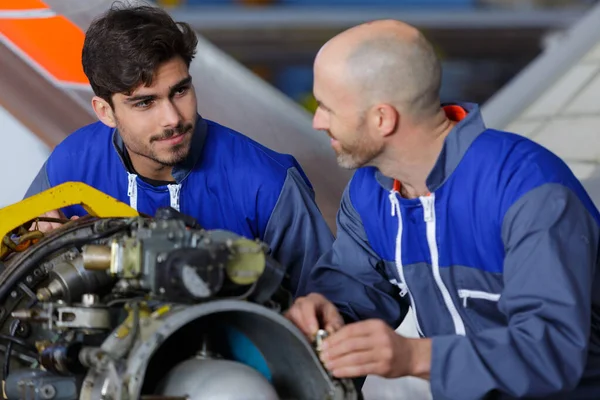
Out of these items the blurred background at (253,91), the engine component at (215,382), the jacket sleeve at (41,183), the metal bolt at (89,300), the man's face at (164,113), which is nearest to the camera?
the engine component at (215,382)

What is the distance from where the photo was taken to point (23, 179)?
2564mm

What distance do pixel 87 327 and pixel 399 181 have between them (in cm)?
50

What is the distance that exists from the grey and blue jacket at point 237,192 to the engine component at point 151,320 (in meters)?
0.44

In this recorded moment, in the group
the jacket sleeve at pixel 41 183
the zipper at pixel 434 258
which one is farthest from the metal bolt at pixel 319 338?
the jacket sleeve at pixel 41 183

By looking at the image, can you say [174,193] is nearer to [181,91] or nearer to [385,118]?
[181,91]

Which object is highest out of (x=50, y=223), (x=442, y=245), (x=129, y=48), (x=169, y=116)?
(x=129, y=48)

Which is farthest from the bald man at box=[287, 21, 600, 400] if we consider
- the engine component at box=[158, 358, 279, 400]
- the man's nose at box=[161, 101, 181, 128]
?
the man's nose at box=[161, 101, 181, 128]

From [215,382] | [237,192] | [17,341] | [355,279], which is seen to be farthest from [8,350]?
[237,192]

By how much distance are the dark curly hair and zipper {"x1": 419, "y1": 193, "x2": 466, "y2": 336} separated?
59 cm

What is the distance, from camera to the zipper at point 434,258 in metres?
1.50

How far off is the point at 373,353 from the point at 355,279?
1.01 ft

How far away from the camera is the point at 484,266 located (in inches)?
58.7

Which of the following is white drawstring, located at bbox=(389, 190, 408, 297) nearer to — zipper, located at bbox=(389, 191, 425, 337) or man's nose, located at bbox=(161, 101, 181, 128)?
zipper, located at bbox=(389, 191, 425, 337)

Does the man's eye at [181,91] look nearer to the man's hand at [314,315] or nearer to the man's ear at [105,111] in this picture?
the man's ear at [105,111]
